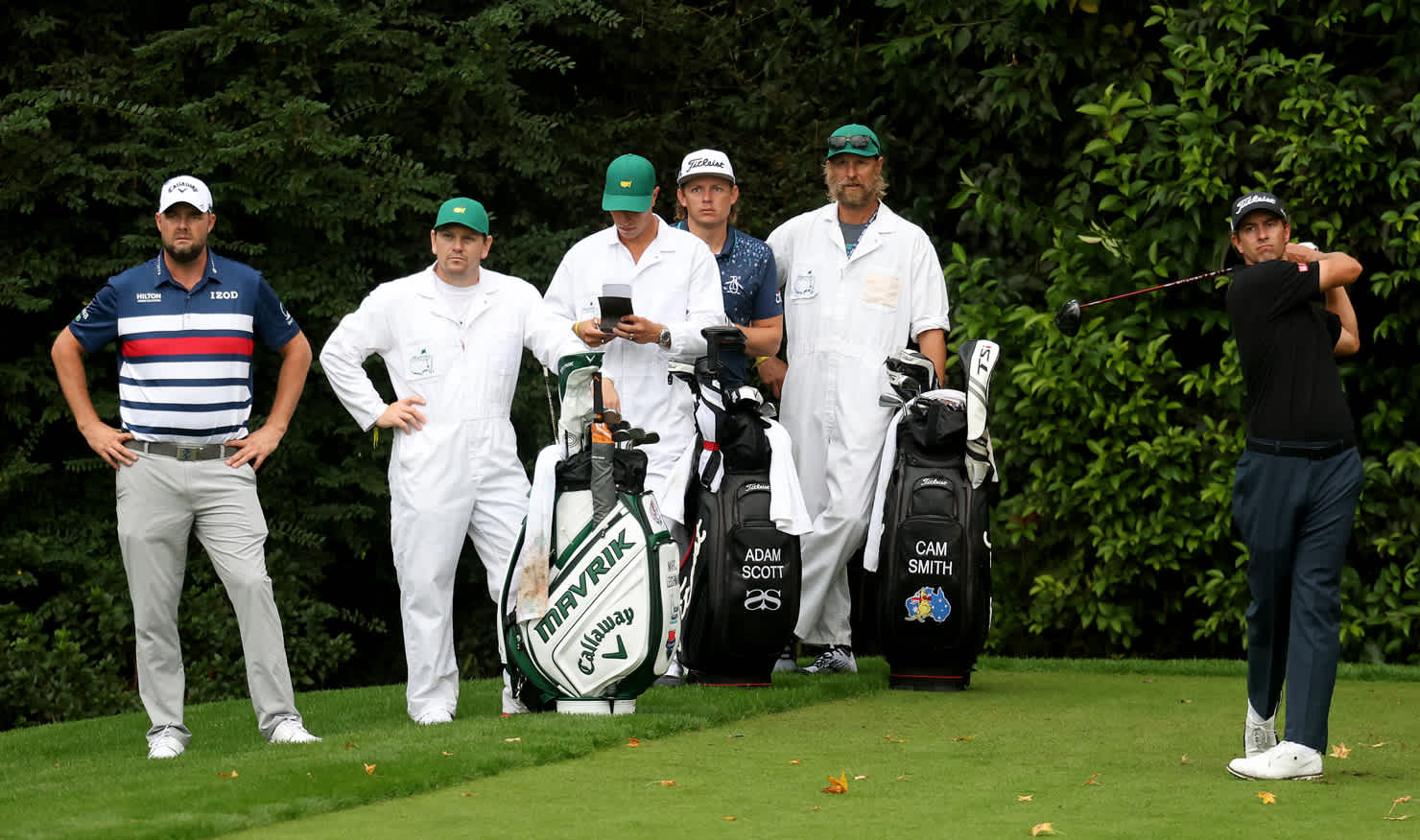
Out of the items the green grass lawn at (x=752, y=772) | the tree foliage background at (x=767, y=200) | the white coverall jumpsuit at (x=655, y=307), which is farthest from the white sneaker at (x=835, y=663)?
the tree foliage background at (x=767, y=200)

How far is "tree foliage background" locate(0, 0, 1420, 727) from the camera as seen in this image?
9062 millimetres

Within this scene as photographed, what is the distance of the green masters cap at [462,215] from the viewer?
7.22 m

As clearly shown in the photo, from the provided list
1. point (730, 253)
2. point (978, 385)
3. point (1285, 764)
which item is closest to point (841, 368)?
point (730, 253)

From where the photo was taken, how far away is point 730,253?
8414 mm

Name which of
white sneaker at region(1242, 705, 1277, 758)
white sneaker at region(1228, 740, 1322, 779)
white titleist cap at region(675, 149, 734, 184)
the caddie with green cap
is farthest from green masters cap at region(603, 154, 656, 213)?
white sneaker at region(1228, 740, 1322, 779)

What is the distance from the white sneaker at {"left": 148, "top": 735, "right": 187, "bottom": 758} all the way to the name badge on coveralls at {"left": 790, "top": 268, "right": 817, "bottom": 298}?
3.29 meters

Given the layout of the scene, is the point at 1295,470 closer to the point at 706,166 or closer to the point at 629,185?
the point at 629,185

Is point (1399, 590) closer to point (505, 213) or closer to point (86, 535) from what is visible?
point (505, 213)

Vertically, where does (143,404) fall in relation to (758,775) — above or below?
above

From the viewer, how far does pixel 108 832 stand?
190 inches

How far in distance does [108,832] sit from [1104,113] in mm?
6125

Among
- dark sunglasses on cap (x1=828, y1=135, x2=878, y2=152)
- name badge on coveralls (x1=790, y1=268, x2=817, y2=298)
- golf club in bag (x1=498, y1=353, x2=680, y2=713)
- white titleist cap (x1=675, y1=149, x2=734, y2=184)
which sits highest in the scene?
dark sunglasses on cap (x1=828, y1=135, x2=878, y2=152)

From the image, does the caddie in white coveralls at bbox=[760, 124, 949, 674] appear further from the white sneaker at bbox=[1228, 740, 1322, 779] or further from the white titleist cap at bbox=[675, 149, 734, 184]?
the white sneaker at bbox=[1228, 740, 1322, 779]

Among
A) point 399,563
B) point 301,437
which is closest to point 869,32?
point 301,437
